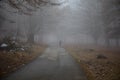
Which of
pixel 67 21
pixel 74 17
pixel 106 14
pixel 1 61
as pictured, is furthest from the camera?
pixel 67 21

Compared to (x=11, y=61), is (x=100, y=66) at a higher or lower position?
lower

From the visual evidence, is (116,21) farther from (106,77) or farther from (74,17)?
(106,77)

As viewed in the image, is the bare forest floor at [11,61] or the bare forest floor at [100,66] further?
the bare forest floor at [11,61]

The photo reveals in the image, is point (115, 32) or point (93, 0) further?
point (93, 0)

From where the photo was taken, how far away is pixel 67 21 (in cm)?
5244

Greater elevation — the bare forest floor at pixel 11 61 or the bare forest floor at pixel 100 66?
the bare forest floor at pixel 11 61

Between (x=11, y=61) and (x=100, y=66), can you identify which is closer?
(x=100, y=66)

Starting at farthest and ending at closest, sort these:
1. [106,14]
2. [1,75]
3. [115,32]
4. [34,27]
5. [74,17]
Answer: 1. [74,17]
2. [34,27]
3. [106,14]
4. [115,32]
5. [1,75]

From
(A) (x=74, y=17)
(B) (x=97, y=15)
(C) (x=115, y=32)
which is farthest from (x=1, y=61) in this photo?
(A) (x=74, y=17)

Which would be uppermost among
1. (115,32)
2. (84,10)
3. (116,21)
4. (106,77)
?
(84,10)

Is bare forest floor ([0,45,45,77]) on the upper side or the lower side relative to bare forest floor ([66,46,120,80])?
upper

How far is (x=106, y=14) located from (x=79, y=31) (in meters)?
13.0

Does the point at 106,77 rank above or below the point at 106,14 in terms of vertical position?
below

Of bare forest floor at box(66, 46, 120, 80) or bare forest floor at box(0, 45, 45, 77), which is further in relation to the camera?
bare forest floor at box(0, 45, 45, 77)
